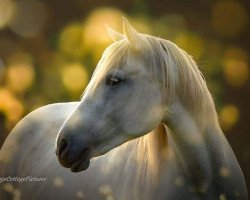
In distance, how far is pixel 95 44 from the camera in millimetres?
2711

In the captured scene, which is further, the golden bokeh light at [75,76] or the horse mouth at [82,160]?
the golden bokeh light at [75,76]

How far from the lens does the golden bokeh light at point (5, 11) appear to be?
2.81 metres

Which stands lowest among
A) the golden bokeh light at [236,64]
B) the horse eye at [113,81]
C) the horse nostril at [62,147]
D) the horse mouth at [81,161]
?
the golden bokeh light at [236,64]

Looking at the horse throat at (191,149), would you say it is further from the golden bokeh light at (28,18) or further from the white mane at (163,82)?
the golden bokeh light at (28,18)

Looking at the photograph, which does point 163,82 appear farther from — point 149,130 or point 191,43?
point 191,43

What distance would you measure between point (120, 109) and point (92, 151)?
156mm

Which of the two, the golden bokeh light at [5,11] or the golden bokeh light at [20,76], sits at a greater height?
the golden bokeh light at [5,11]

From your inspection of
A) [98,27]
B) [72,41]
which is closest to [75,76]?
[72,41]

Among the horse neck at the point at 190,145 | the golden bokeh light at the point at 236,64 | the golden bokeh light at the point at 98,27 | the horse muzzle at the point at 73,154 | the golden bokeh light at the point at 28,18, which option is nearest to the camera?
the horse muzzle at the point at 73,154

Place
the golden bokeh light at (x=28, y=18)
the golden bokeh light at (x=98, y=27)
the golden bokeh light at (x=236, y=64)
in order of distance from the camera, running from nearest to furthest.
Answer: the golden bokeh light at (x=236, y=64), the golden bokeh light at (x=98, y=27), the golden bokeh light at (x=28, y=18)

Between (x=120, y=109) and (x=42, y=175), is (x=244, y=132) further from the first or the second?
(x=120, y=109)

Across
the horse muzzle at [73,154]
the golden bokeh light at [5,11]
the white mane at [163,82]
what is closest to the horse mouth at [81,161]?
the horse muzzle at [73,154]

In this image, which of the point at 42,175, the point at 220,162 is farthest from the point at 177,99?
the point at 42,175

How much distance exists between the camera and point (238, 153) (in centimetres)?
263
